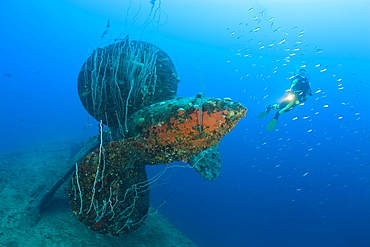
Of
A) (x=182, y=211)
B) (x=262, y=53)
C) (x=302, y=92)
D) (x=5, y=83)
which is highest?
(x=262, y=53)

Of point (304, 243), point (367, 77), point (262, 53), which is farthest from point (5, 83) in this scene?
point (367, 77)

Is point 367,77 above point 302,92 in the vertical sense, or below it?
above

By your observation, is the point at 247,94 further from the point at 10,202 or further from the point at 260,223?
the point at 10,202

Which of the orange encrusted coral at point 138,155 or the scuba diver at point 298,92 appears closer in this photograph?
the orange encrusted coral at point 138,155

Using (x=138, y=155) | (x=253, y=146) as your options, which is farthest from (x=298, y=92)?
(x=253, y=146)

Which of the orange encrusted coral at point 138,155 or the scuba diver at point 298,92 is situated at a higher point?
the scuba diver at point 298,92

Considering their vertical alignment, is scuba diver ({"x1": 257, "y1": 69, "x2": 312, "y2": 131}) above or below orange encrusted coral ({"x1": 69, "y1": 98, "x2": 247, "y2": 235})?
above

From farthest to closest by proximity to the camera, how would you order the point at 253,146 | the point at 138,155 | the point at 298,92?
the point at 253,146 → the point at 298,92 → the point at 138,155

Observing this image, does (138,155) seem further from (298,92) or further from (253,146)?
(253,146)

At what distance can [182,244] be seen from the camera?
6414mm

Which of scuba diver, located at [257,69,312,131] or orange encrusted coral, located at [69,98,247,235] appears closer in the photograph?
orange encrusted coral, located at [69,98,247,235]

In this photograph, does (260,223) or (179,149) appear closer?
(179,149)

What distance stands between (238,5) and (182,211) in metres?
70.2

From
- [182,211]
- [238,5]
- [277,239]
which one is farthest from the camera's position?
[238,5]
